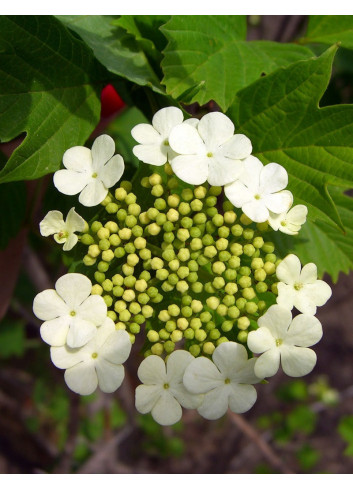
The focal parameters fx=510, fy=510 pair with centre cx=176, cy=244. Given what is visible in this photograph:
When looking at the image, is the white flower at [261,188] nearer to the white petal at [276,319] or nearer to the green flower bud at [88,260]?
the white petal at [276,319]

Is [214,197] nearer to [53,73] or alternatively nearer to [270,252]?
[270,252]

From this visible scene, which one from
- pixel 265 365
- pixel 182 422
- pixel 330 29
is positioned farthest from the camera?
pixel 182 422

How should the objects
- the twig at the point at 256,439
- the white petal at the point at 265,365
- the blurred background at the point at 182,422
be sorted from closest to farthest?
the white petal at the point at 265,365 → the twig at the point at 256,439 → the blurred background at the point at 182,422

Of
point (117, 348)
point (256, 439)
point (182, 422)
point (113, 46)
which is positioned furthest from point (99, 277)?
point (182, 422)

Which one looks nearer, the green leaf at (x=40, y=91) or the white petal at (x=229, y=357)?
the white petal at (x=229, y=357)

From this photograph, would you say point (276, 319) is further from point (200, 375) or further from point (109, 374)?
point (109, 374)

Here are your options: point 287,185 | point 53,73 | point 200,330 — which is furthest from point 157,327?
point 53,73

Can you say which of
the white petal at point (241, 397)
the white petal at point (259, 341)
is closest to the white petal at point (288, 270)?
the white petal at point (259, 341)

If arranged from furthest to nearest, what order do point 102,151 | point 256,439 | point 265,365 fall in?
point 256,439, point 102,151, point 265,365
